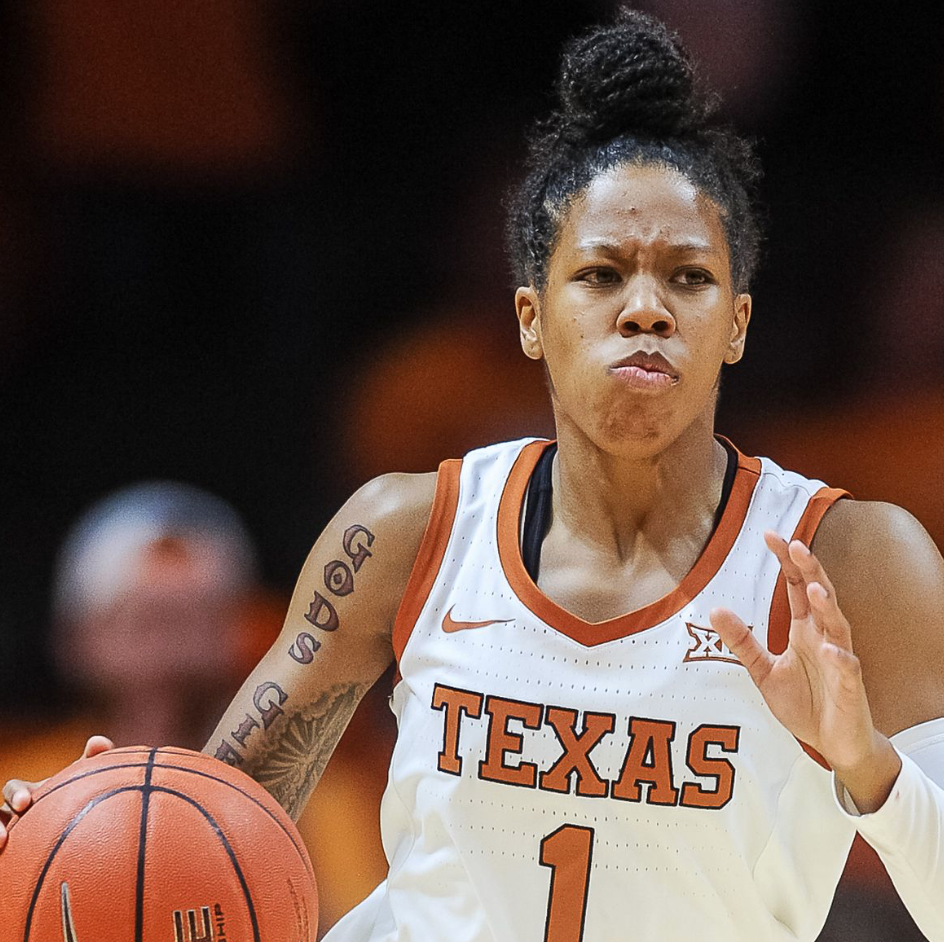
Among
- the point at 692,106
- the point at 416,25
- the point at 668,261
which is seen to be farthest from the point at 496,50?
the point at 668,261

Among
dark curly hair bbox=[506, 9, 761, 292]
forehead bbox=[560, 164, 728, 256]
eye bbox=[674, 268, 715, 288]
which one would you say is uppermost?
dark curly hair bbox=[506, 9, 761, 292]

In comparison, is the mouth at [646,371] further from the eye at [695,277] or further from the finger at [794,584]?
the finger at [794,584]

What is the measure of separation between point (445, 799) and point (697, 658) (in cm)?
38

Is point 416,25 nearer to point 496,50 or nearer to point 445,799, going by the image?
point 496,50

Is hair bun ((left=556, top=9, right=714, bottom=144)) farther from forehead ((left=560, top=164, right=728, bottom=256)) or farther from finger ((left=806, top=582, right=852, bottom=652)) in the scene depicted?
finger ((left=806, top=582, right=852, bottom=652))

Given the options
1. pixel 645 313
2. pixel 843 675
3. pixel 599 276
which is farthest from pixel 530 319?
pixel 843 675

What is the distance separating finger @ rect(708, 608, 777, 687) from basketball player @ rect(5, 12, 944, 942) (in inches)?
8.0

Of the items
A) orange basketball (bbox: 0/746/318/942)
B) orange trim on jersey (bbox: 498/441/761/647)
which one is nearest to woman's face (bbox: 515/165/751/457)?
orange trim on jersey (bbox: 498/441/761/647)

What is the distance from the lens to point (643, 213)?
5.81ft

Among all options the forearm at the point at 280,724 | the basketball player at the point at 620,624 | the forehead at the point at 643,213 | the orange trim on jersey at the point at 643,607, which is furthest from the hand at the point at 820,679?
the forearm at the point at 280,724

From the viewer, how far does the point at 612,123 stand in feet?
6.16

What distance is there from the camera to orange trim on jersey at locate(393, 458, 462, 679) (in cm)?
184

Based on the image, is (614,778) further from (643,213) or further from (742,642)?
(643,213)

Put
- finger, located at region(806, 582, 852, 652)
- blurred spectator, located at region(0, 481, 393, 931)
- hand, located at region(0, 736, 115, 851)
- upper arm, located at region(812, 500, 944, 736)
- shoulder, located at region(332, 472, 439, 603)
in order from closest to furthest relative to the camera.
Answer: finger, located at region(806, 582, 852, 652)
hand, located at region(0, 736, 115, 851)
upper arm, located at region(812, 500, 944, 736)
shoulder, located at region(332, 472, 439, 603)
blurred spectator, located at region(0, 481, 393, 931)
